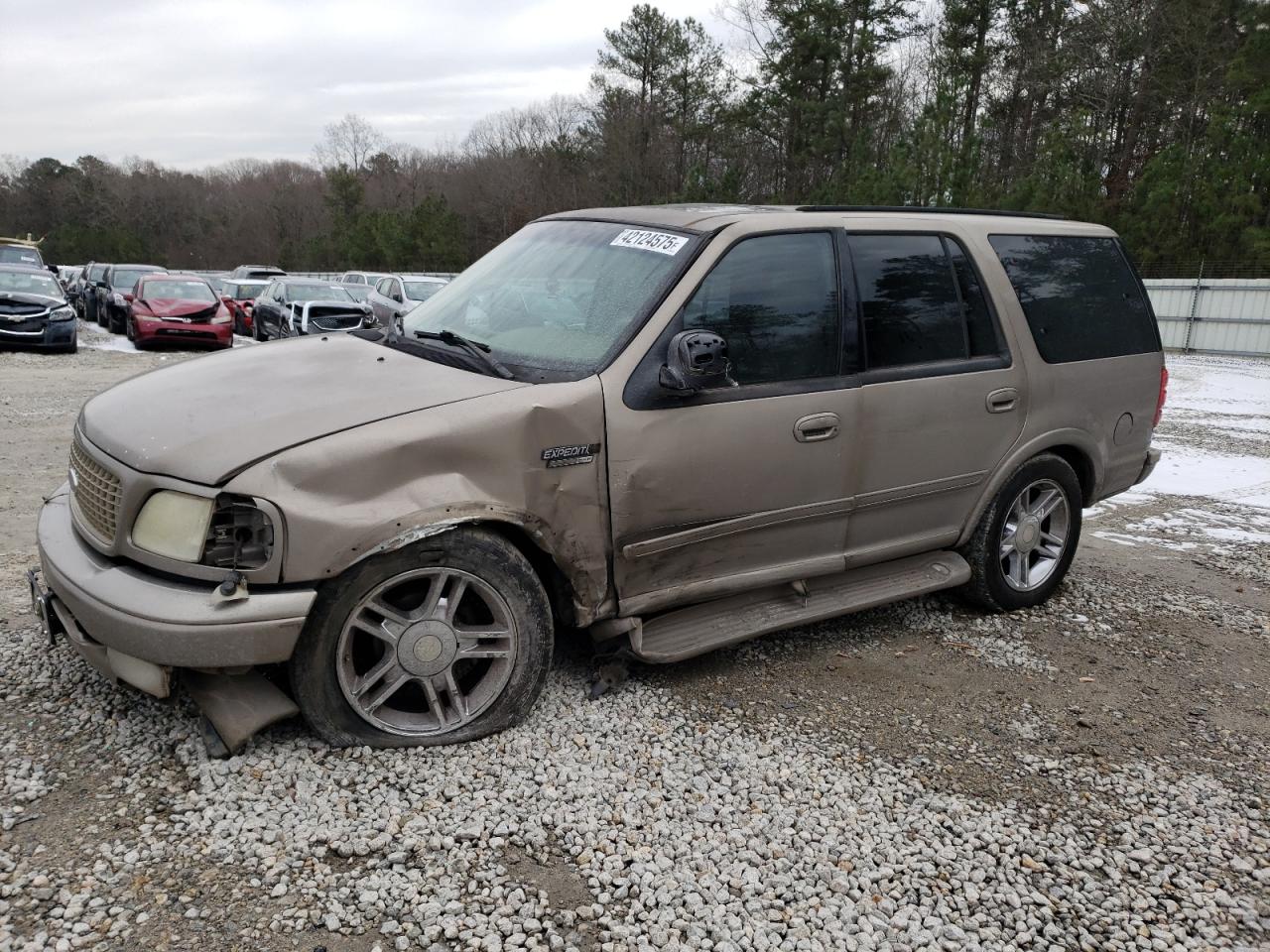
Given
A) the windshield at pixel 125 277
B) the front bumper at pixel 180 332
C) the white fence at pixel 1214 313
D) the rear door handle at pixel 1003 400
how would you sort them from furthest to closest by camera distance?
the windshield at pixel 125 277 < the white fence at pixel 1214 313 < the front bumper at pixel 180 332 < the rear door handle at pixel 1003 400

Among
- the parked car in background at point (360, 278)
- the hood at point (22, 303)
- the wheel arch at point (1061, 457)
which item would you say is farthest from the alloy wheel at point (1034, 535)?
the parked car in background at point (360, 278)

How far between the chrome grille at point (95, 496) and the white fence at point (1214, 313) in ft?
72.6

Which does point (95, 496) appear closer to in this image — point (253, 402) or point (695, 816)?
point (253, 402)

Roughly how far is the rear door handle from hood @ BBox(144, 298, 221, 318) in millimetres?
16942

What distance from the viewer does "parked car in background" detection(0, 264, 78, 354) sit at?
614 inches

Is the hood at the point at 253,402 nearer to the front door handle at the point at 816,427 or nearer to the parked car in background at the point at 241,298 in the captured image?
the front door handle at the point at 816,427

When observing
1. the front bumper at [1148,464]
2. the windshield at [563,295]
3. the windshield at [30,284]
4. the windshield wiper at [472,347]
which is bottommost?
the front bumper at [1148,464]

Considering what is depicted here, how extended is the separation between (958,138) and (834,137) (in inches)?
357

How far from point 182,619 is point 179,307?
17.0m

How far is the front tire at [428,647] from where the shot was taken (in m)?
2.96

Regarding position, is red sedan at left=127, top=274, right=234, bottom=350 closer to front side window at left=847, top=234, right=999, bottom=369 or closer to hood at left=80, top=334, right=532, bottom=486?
hood at left=80, top=334, right=532, bottom=486

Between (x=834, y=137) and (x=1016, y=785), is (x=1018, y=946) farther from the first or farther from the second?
(x=834, y=137)

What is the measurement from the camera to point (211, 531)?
278 cm

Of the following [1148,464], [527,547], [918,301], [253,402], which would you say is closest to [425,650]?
[527,547]
